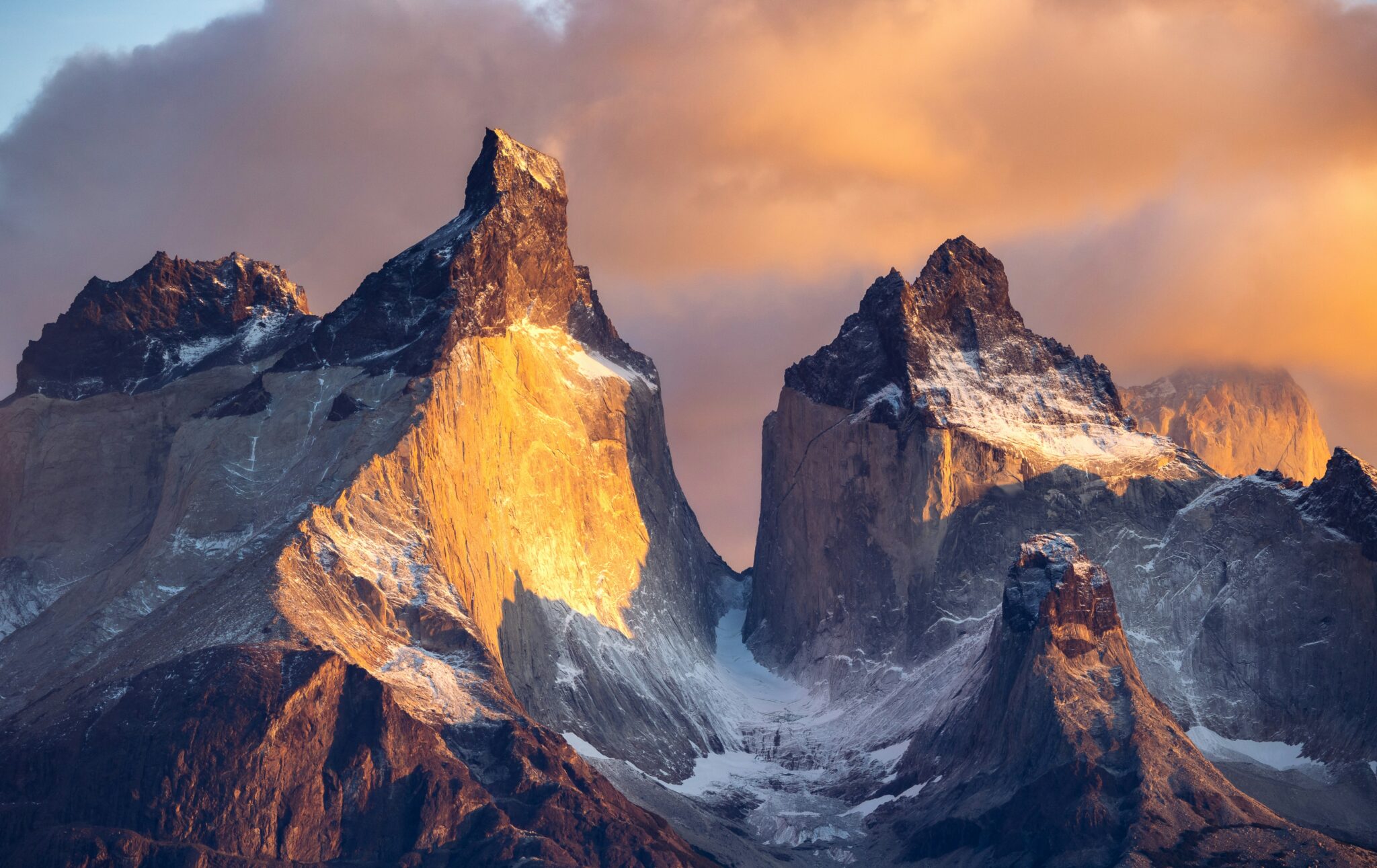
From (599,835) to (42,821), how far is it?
136ft

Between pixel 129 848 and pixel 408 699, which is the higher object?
pixel 408 699

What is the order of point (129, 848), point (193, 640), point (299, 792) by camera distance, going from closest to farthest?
point (129, 848) < point (299, 792) < point (193, 640)

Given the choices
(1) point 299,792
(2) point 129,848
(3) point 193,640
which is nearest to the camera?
(2) point 129,848

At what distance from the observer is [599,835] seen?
183875 mm

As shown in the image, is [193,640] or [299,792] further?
[193,640]

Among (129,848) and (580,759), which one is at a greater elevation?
(580,759)

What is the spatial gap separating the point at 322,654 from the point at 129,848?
2450 centimetres

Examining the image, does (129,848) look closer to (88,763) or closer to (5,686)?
(88,763)

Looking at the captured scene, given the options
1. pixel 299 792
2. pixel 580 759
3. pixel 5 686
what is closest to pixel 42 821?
pixel 299 792

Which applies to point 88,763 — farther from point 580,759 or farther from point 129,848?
point 580,759

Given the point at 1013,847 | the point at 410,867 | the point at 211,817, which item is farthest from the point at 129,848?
the point at 1013,847

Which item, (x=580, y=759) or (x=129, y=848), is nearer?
(x=129, y=848)

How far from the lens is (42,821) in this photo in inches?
6663

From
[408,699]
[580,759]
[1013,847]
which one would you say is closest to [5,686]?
[408,699]
